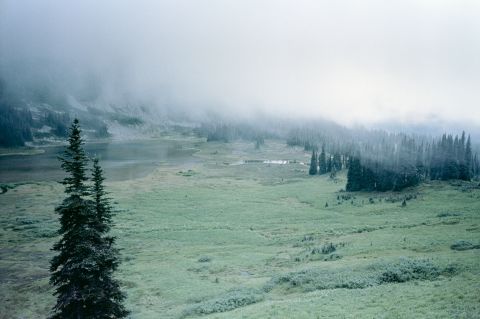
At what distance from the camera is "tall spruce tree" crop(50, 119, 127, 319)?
24484mm

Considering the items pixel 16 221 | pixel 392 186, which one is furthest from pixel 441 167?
pixel 16 221

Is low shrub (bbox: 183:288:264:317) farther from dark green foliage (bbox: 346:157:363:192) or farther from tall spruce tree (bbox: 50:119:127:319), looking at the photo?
dark green foliage (bbox: 346:157:363:192)

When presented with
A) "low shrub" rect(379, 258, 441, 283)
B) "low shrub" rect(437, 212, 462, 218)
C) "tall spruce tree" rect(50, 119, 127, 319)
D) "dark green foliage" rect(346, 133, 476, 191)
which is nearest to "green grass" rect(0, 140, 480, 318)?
"low shrub" rect(379, 258, 441, 283)

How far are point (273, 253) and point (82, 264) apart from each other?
36.1 meters

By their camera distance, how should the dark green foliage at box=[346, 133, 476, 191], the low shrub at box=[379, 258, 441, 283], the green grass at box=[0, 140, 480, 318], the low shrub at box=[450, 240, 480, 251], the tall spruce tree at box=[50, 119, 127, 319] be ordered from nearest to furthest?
the tall spruce tree at box=[50, 119, 127, 319], the green grass at box=[0, 140, 480, 318], the low shrub at box=[379, 258, 441, 283], the low shrub at box=[450, 240, 480, 251], the dark green foliage at box=[346, 133, 476, 191]

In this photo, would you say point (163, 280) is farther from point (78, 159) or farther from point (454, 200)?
point (454, 200)

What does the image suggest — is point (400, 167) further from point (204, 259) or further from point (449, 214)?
point (204, 259)

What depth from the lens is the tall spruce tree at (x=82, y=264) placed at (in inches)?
964

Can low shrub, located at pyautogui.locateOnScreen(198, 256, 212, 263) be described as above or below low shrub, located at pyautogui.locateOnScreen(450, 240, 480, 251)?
below

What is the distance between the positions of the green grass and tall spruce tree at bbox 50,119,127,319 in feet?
34.9

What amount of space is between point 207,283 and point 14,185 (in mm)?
105464

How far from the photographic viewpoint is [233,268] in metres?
49.7

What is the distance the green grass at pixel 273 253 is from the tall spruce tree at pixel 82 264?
10627 mm

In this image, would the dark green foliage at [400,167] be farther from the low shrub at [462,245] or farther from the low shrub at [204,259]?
the low shrub at [204,259]
